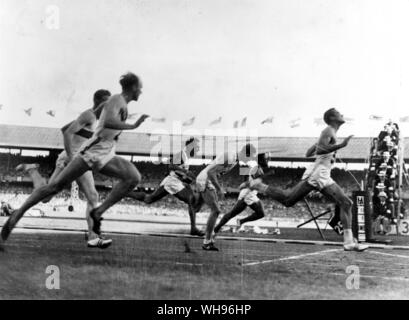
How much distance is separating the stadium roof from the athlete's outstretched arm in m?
0.21

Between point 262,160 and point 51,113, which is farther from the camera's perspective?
point 262,160

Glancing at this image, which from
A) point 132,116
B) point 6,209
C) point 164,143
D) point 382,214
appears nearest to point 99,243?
point 132,116

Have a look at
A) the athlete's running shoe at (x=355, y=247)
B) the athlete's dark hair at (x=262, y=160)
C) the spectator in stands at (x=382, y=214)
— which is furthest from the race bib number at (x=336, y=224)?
the spectator in stands at (x=382, y=214)

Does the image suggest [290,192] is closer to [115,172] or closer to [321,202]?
[321,202]

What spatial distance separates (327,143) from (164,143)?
92.2 inches

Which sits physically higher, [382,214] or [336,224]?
[336,224]

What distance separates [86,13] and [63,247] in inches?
121

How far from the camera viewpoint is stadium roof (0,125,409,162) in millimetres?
6789

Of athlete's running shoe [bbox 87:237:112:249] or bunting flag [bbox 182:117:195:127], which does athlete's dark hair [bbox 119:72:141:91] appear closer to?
bunting flag [bbox 182:117:195:127]

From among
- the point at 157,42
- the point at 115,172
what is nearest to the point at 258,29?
the point at 157,42

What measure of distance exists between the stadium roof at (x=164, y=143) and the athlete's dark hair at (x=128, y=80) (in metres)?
0.59

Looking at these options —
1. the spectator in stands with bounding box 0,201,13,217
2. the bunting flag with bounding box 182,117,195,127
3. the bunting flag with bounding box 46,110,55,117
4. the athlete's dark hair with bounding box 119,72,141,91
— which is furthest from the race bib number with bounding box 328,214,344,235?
the spectator in stands with bounding box 0,201,13,217

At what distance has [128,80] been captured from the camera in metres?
6.12

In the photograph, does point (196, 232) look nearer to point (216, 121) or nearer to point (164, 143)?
point (164, 143)
